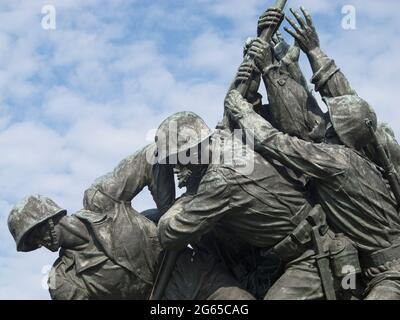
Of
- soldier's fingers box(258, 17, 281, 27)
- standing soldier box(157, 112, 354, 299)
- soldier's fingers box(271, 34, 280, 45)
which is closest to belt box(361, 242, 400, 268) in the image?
standing soldier box(157, 112, 354, 299)

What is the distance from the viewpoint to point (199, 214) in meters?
7.83

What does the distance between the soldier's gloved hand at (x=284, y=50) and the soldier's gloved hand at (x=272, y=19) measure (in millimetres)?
306

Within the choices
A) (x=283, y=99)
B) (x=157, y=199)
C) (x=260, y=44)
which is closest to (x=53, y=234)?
(x=157, y=199)

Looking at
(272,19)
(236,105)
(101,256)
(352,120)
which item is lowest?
(101,256)

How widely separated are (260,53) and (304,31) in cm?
48

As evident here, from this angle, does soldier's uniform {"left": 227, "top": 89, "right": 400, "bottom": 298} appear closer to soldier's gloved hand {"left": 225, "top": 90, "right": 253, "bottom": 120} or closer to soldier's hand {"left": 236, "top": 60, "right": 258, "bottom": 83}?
soldier's gloved hand {"left": 225, "top": 90, "right": 253, "bottom": 120}

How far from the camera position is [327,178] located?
311 inches

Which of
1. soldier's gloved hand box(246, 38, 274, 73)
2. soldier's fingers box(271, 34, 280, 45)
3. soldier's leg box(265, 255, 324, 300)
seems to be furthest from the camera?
soldier's fingers box(271, 34, 280, 45)

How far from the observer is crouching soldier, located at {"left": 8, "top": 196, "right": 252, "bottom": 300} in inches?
329

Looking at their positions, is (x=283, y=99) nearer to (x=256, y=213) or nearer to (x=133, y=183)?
(x=256, y=213)

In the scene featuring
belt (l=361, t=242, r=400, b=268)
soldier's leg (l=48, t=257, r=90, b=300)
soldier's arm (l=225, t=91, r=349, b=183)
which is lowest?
belt (l=361, t=242, r=400, b=268)

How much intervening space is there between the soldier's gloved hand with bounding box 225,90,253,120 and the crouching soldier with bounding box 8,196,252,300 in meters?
1.25

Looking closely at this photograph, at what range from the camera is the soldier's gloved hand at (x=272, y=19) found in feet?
28.4

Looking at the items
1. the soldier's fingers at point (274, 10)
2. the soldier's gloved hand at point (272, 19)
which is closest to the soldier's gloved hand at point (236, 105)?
the soldier's gloved hand at point (272, 19)
